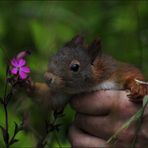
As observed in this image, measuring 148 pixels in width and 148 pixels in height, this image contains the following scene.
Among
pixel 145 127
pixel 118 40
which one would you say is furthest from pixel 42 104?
pixel 118 40

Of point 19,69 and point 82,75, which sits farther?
point 82,75

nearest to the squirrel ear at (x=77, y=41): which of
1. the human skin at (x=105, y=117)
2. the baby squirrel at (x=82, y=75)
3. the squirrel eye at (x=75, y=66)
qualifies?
the baby squirrel at (x=82, y=75)

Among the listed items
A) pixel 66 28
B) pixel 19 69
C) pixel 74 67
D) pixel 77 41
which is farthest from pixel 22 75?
pixel 66 28

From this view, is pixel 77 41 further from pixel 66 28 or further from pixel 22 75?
pixel 66 28

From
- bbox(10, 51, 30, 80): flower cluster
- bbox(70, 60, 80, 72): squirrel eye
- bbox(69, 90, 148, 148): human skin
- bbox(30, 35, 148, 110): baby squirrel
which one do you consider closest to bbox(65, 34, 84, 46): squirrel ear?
bbox(30, 35, 148, 110): baby squirrel

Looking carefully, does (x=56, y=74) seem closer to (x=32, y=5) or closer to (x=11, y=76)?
(x=11, y=76)

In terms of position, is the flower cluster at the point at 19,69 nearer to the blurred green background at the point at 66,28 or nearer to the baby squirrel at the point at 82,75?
the baby squirrel at the point at 82,75
